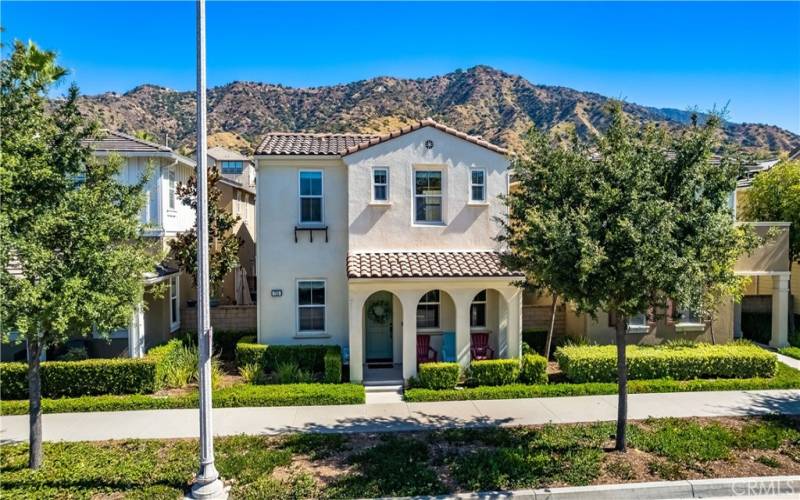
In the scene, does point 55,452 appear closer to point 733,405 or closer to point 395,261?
point 395,261

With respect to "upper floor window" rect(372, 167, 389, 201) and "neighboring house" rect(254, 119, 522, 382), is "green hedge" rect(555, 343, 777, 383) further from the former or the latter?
"upper floor window" rect(372, 167, 389, 201)

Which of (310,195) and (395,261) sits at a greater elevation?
(310,195)

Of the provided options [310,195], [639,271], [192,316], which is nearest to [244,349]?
[192,316]

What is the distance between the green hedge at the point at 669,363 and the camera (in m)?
13.8

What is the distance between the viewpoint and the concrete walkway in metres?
10.7

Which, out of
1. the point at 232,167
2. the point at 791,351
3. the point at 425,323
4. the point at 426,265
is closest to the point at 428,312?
the point at 425,323

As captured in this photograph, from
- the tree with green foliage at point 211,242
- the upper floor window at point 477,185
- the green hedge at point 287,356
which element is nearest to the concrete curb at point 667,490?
the green hedge at point 287,356

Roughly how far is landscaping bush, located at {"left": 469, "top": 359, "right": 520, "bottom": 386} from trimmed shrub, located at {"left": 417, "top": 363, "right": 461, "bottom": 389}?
1.78 feet

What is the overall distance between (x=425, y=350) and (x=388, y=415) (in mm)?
3822

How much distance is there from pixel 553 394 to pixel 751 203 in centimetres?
1548

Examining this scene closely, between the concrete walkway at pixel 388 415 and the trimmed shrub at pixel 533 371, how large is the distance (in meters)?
0.98

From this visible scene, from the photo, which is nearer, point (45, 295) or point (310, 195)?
point (45, 295)

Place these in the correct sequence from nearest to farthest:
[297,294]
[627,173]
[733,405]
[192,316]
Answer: [627,173]
[733,405]
[297,294]
[192,316]

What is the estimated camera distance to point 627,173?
334 inches
